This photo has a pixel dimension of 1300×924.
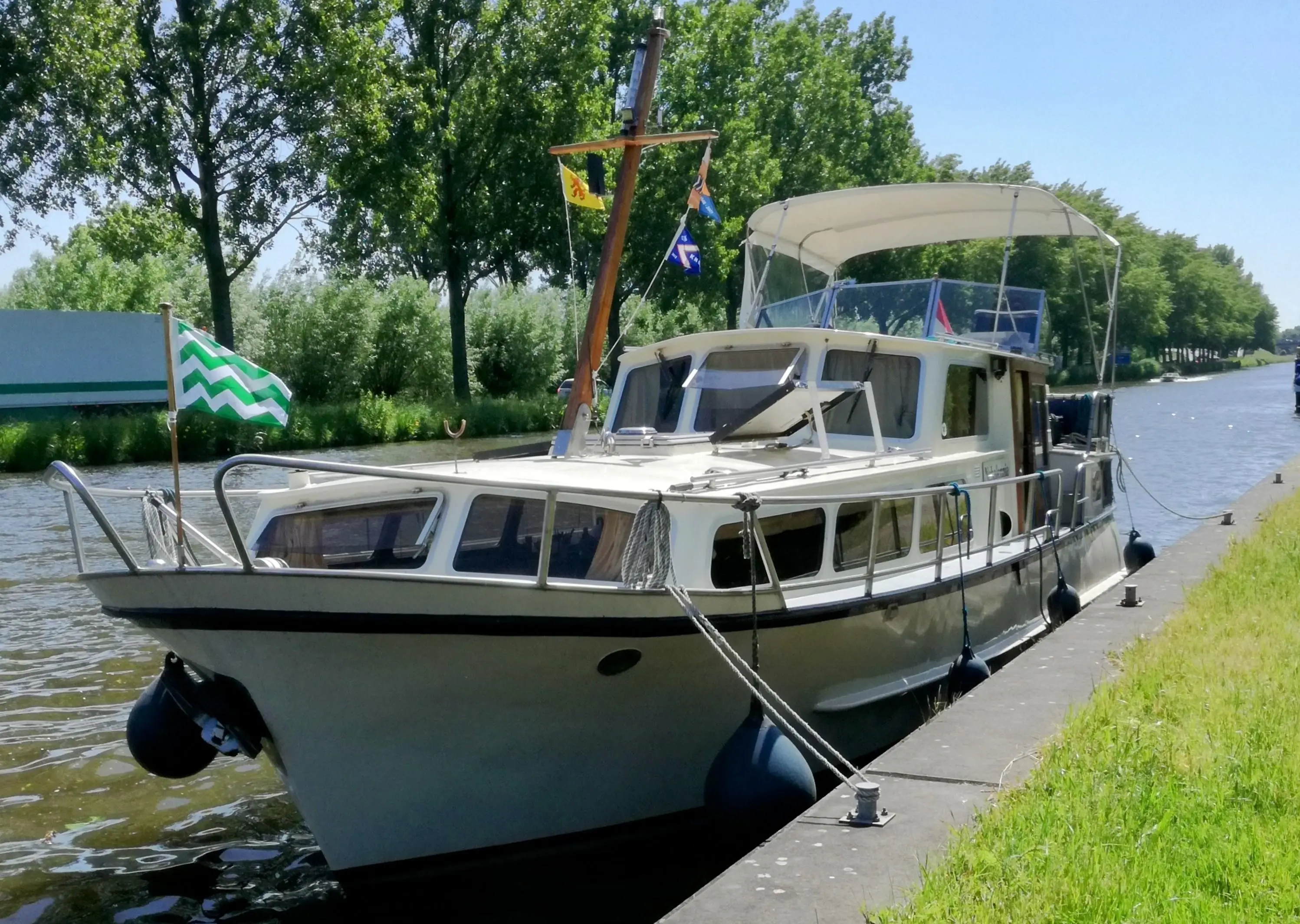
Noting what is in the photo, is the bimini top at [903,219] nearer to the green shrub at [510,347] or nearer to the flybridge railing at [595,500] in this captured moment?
the flybridge railing at [595,500]

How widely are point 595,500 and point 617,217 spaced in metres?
3.74

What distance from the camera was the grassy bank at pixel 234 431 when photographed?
87.2ft

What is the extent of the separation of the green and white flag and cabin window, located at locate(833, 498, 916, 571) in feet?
11.6

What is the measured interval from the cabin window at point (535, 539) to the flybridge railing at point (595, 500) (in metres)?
0.15

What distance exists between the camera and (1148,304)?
8544cm

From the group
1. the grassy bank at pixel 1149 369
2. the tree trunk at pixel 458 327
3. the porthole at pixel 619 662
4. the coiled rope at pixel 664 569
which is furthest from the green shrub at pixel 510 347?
the coiled rope at pixel 664 569

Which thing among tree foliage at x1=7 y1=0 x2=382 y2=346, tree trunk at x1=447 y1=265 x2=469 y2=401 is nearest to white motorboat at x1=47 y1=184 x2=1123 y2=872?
tree foliage at x1=7 y1=0 x2=382 y2=346

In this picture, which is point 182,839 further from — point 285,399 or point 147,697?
point 285,399

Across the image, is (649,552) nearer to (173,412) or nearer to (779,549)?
(779,549)

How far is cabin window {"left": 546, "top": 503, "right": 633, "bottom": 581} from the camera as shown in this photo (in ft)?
21.9

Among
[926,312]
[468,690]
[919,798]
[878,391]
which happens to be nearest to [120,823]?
[468,690]

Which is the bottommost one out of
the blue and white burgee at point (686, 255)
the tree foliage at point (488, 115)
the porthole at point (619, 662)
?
the porthole at point (619, 662)

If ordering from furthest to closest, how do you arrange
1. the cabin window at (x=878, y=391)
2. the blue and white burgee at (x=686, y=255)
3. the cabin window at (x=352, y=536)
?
the blue and white burgee at (x=686, y=255) → the cabin window at (x=878, y=391) → the cabin window at (x=352, y=536)

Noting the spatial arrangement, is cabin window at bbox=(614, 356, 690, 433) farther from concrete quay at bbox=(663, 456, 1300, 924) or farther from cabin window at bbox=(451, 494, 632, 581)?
concrete quay at bbox=(663, 456, 1300, 924)
